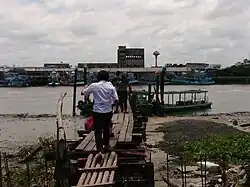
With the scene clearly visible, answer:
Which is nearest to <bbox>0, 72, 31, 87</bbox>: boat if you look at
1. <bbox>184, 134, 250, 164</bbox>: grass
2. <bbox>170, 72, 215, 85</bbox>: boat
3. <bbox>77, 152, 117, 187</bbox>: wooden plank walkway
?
<bbox>170, 72, 215, 85</bbox>: boat

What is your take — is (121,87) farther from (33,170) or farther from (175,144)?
(33,170)

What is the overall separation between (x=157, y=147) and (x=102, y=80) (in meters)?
11.0

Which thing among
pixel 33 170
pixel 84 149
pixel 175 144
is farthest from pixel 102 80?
pixel 175 144

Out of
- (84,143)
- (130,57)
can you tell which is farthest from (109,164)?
(130,57)

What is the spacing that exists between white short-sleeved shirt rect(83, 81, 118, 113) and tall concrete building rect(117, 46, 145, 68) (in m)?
127

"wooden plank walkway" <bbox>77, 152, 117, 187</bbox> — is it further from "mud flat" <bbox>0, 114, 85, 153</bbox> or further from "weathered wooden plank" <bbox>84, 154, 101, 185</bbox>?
"mud flat" <bbox>0, 114, 85, 153</bbox>

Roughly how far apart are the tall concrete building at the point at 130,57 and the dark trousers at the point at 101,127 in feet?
415

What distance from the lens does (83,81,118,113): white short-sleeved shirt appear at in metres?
9.91

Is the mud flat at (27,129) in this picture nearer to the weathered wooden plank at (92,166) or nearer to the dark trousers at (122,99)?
the dark trousers at (122,99)

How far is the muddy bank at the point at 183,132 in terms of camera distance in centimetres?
2075

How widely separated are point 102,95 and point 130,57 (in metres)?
129

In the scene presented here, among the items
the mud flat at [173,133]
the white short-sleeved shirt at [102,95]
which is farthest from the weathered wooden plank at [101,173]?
the mud flat at [173,133]

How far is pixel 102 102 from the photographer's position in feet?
32.7

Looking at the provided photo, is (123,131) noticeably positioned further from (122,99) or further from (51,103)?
(51,103)
